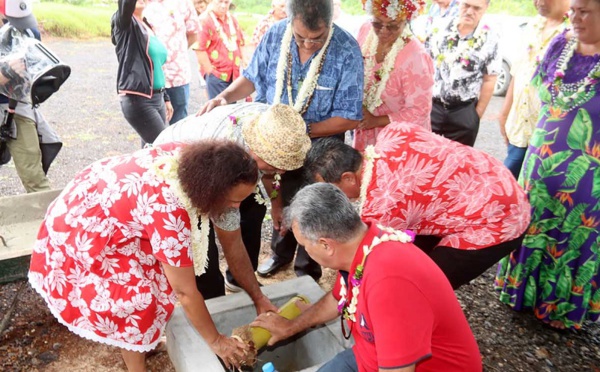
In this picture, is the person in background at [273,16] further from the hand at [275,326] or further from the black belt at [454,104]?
the hand at [275,326]

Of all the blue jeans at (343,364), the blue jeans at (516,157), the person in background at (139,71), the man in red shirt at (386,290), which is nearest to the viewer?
the man in red shirt at (386,290)

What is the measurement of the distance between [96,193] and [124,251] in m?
0.26

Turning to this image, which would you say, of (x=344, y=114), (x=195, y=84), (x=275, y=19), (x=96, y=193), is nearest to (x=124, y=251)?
(x=96, y=193)

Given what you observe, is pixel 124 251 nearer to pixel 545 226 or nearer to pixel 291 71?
pixel 291 71

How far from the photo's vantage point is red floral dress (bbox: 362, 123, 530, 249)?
1985 mm

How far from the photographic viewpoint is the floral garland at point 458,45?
12.7ft

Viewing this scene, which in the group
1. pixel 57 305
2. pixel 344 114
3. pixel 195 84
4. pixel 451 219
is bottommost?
pixel 195 84

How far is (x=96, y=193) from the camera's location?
6.03ft

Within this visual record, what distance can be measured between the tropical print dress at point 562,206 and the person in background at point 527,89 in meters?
0.39

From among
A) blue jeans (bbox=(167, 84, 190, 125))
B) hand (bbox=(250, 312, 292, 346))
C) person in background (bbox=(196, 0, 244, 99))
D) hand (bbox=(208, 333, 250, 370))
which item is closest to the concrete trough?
hand (bbox=(208, 333, 250, 370))

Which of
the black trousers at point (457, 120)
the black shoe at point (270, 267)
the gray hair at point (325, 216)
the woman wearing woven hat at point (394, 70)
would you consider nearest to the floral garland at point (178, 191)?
the gray hair at point (325, 216)

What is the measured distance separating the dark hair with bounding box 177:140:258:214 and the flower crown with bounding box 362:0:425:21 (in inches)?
57.3

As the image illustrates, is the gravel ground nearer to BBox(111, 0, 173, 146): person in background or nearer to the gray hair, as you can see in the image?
BBox(111, 0, 173, 146): person in background

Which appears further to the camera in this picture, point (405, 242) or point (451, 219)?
point (451, 219)
